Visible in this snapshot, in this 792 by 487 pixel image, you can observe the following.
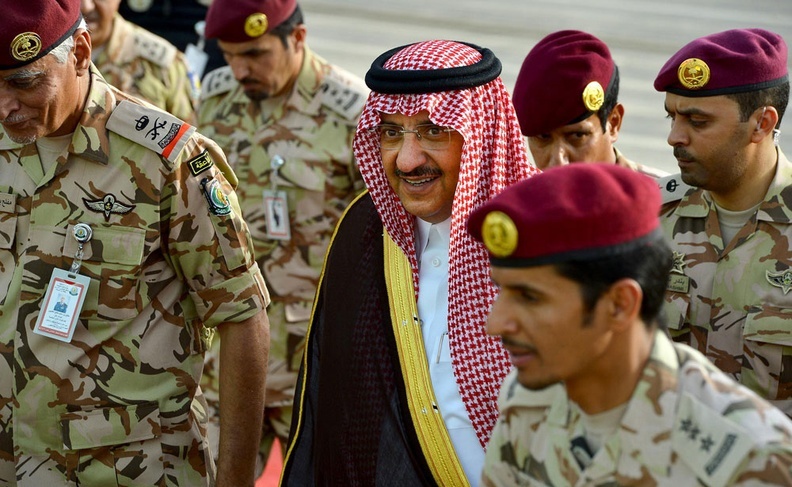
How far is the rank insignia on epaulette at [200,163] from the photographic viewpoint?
3361 millimetres

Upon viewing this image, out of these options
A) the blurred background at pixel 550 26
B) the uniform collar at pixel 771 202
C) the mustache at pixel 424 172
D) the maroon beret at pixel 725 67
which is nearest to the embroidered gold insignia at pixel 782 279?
the uniform collar at pixel 771 202

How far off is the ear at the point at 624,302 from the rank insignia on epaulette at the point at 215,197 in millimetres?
1480

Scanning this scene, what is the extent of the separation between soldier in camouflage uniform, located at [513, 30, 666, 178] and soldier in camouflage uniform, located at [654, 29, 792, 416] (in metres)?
0.58

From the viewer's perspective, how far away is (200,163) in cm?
338

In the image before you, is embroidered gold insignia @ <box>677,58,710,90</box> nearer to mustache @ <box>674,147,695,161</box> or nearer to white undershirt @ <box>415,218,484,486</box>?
mustache @ <box>674,147,695,161</box>

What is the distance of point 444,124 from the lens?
3.10 meters

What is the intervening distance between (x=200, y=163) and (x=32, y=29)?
56 centimetres

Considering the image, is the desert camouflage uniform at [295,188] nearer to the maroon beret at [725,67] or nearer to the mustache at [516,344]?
the maroon beret at [725,67]

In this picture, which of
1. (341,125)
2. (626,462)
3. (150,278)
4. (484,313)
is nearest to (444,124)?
(484,313)

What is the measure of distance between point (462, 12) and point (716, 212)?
8.78 meters

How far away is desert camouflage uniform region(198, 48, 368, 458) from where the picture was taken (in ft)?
18.4

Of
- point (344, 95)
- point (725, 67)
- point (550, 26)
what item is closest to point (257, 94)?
point (344, 95)

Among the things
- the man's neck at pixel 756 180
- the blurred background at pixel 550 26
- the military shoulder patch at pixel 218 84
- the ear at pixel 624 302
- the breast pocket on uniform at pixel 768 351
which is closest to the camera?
the ear at pixel 624 302

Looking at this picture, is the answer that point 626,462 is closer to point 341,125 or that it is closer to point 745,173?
point 745,173
